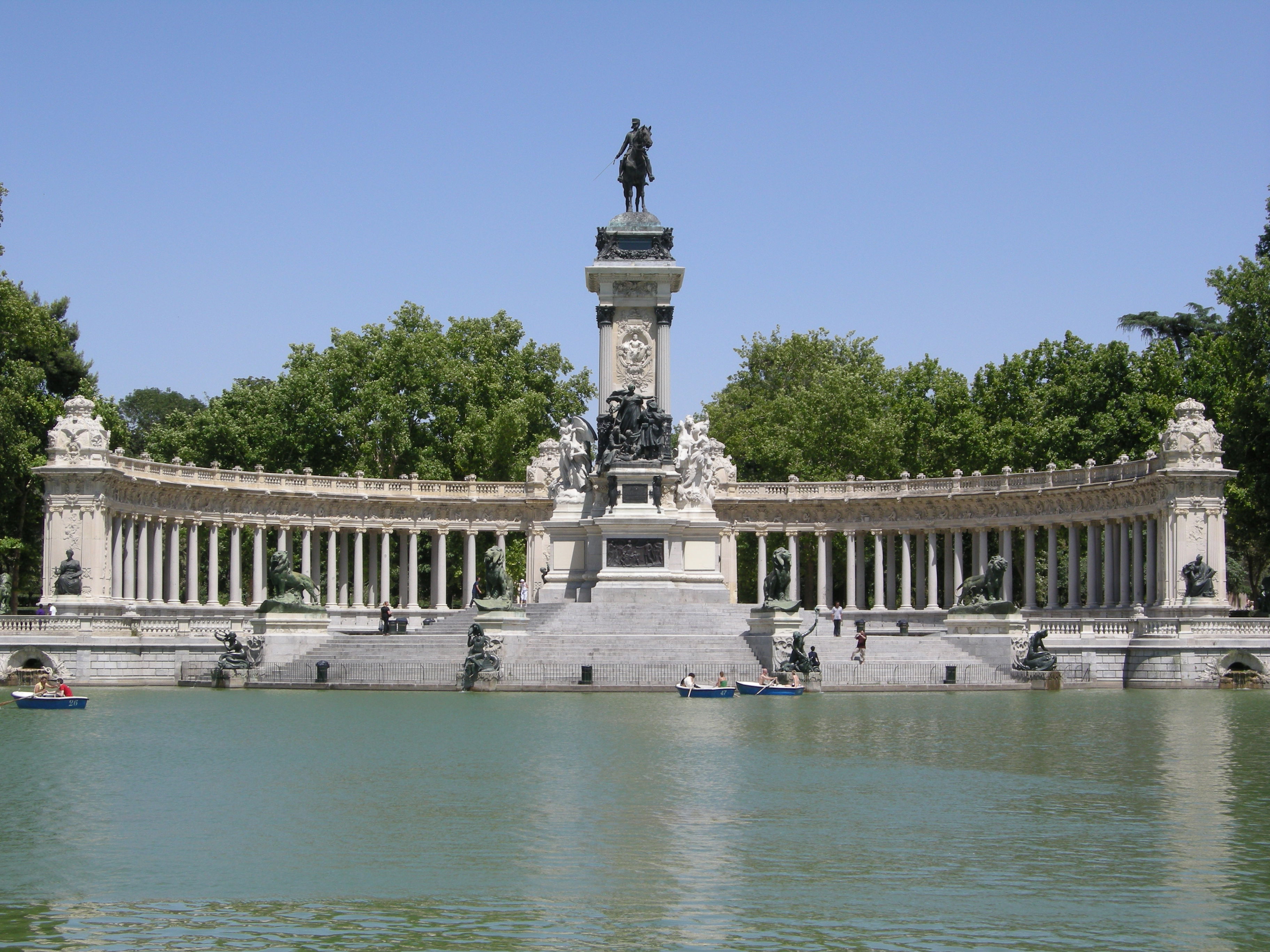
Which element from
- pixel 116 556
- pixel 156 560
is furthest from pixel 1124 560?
pixel 116 556

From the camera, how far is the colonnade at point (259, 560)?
2682 inches

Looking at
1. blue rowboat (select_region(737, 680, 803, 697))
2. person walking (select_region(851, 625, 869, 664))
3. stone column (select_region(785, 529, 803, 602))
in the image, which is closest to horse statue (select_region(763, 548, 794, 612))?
person walking (select_region(851, 625, 869, 664))

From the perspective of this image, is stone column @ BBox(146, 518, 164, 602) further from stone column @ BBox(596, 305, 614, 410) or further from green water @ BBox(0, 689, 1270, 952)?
green water @ BBox(0, 689, 1270, 952)

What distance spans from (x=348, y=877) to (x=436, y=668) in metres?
29.9

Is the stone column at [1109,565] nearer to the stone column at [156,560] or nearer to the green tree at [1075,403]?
the green tree at [1075,403]

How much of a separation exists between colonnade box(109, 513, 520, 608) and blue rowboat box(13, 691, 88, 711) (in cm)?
2635

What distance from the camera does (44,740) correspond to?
99.7 ft

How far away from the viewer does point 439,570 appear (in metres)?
80.3

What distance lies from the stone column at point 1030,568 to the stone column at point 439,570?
2767cm

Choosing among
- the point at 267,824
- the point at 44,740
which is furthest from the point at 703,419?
the point at 267,824

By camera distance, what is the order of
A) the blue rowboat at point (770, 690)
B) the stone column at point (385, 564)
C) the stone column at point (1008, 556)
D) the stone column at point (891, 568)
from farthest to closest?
the stone column at point (891, 568) < the stone column at point (385, 564) < the stone column at point (1008, 556) < the blue rowboat at point (770, 690)

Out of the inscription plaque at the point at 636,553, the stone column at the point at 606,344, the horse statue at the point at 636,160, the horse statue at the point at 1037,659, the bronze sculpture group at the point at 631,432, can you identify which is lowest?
the horse statue at the point at 1037,659

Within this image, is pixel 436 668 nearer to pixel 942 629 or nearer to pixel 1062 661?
pixel 1062 661

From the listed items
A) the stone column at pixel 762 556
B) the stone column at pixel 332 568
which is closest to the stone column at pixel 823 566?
the stone column at pixel 762 556
